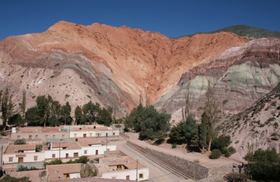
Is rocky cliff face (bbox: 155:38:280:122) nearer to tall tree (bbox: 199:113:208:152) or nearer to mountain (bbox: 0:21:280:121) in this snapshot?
mountain (bbox: 0:21:280:121)

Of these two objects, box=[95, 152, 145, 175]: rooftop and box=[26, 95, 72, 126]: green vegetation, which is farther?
box=[26, 95, 72, 126]: green vegetation

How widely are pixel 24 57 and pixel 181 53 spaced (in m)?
55.9

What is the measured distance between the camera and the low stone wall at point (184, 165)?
30578 millimetres

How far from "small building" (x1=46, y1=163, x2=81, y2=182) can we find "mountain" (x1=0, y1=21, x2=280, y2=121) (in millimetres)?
36949

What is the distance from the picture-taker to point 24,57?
8844 centimetres

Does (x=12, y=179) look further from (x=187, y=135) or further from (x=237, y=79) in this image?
(x=237, y=79)

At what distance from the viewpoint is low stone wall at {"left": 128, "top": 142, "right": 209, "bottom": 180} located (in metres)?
30.6

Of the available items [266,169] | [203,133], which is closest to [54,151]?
[203,133]

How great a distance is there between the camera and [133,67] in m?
114

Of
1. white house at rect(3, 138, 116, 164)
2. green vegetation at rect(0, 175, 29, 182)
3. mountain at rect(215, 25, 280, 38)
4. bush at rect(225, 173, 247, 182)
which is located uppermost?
mountain at rect(215, 25, 280, 38)

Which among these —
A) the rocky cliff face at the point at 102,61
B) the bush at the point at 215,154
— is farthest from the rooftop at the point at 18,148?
the rocky cliff face at the point at 102,61

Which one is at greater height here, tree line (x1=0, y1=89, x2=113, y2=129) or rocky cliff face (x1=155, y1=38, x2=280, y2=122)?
rocky cliff face (x1=155, y1=38, x2=280, y2=122)

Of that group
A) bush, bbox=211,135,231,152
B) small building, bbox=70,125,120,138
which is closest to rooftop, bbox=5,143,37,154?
small building, bbox=70,125,120,138

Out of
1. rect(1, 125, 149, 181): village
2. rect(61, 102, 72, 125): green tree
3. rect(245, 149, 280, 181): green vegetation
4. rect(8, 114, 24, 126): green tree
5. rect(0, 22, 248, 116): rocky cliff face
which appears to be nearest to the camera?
rect(245, 149, 280, 181): green vegetation
